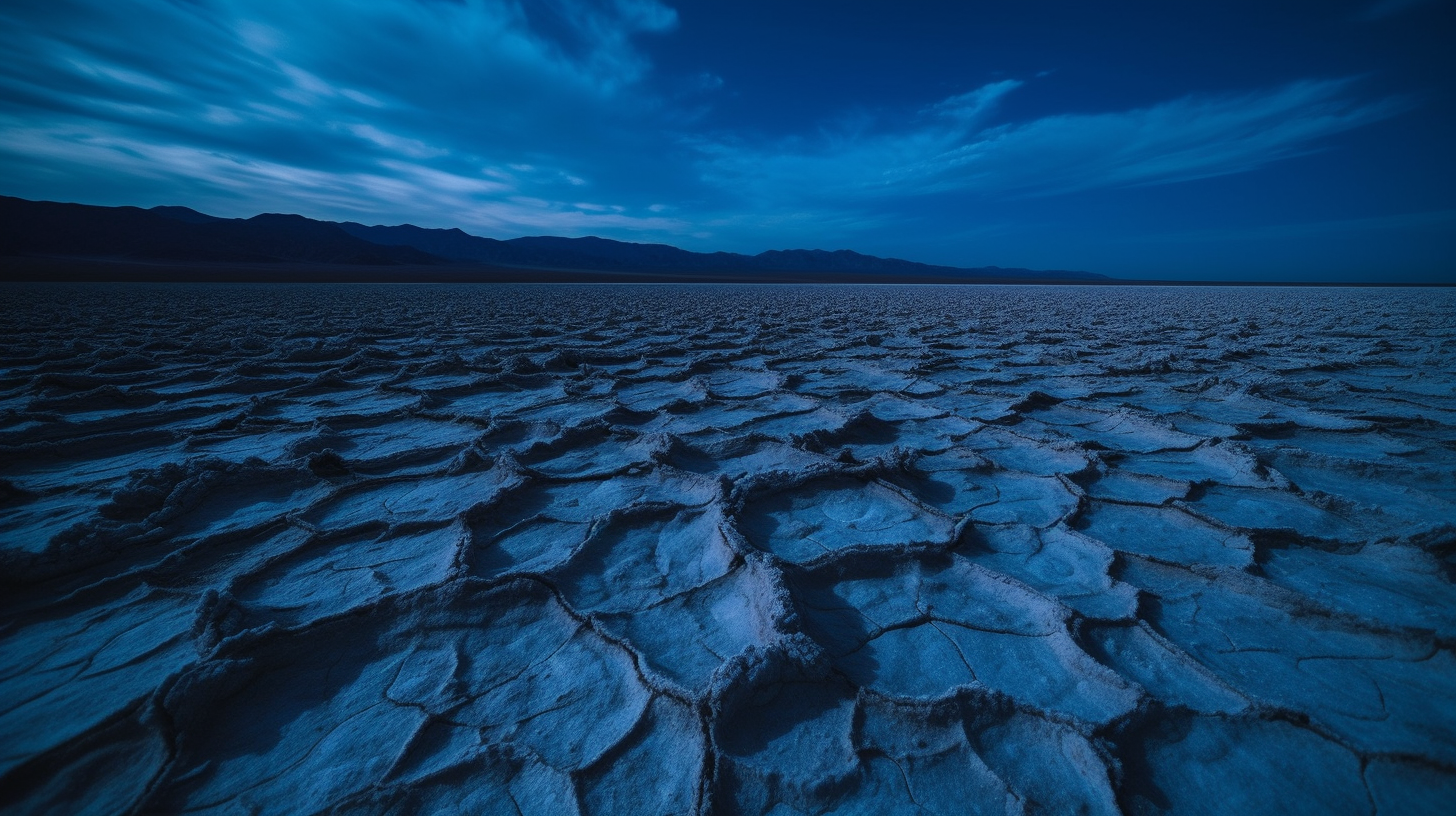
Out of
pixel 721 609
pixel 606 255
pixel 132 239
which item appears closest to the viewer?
pixel 721 609

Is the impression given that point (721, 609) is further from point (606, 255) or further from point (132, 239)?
point (606, 255)

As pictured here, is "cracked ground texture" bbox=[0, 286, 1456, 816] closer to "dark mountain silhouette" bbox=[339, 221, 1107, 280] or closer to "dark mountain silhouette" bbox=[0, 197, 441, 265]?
"dark mountain silhouette" bbox=[0, 197, 441, 265]

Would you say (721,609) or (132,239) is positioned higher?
(721,609)

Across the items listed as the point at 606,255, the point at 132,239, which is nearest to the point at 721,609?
the point at 132,239

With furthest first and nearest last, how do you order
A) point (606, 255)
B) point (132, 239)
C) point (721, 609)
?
point (606, 255), point (132, 239), point (721, 609)

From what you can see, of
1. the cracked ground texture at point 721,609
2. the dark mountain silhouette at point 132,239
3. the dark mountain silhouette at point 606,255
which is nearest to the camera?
the cracked ground texture at point 721,609

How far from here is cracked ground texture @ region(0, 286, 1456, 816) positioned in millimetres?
754

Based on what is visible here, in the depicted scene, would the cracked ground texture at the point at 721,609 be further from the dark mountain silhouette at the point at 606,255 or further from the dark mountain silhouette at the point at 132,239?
the dark mountain silhouette at the point at 606,255

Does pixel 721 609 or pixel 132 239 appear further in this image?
pixel 132 239

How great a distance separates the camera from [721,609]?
1.12 meters

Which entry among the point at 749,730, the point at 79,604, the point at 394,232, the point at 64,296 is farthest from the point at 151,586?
the point at 394,232

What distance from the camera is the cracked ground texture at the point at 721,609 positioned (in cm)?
75

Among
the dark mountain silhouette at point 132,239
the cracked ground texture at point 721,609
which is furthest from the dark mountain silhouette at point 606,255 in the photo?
the cracked ground texture at point 721,609

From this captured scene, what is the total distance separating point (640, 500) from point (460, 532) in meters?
0.47
